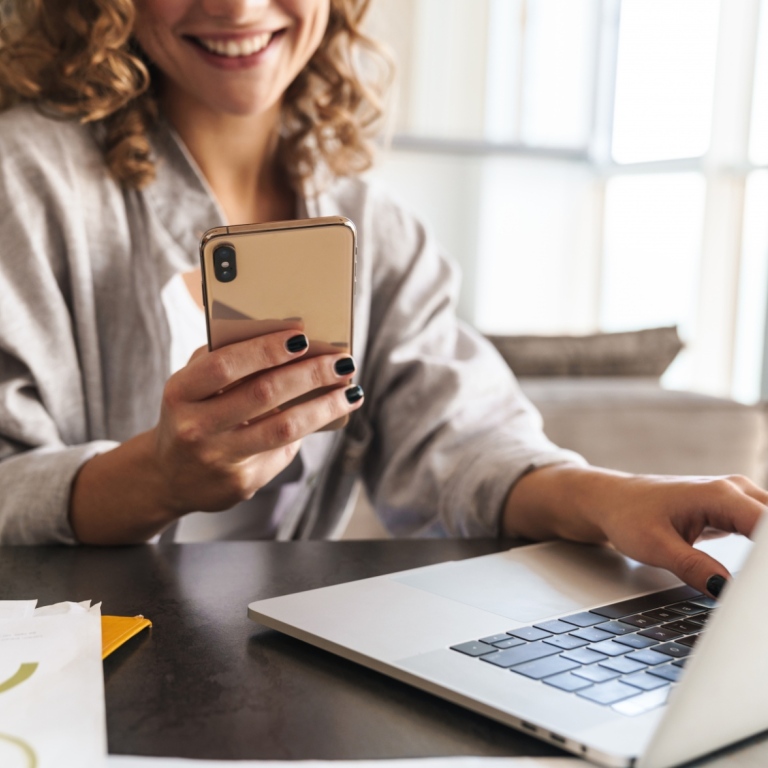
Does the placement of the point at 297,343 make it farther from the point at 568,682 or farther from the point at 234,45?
the point at 234,45

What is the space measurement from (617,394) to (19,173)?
145 centimetres

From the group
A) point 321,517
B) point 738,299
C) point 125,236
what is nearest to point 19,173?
point 125,236

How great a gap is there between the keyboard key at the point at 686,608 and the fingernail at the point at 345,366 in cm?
25

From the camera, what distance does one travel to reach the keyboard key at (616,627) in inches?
19.6

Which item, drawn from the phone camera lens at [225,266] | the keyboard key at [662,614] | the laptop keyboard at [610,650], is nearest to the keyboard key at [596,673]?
the laptop keyboard at [610,650]

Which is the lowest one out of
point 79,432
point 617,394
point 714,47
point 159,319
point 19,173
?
point 617,394

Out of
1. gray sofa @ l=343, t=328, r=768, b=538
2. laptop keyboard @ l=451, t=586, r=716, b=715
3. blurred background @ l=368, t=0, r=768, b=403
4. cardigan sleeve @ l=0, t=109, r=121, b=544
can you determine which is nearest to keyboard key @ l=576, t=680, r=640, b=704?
laptop keyboard @ l=451, t=586, r=716, b=715

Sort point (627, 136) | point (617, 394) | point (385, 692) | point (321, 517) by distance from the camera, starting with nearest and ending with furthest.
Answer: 1. point (385, 692)
2. point (321, 517)
3. point (617, 394)
4. point (627, 136)

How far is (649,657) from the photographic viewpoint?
0.46 meters

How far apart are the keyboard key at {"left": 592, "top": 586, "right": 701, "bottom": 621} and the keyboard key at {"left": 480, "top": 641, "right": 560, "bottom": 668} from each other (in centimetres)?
7

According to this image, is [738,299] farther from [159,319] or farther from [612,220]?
[159,319]

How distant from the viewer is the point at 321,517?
1.15 metres

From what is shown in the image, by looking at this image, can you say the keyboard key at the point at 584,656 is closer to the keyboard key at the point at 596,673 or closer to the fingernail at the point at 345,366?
the keyboard key at the point at 596,673

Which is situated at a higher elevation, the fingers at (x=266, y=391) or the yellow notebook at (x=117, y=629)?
the fingers at (x=266, y=391)
